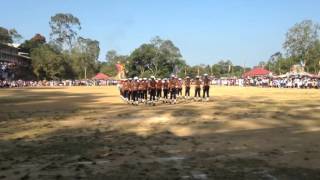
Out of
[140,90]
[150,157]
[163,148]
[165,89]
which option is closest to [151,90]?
[140,90]

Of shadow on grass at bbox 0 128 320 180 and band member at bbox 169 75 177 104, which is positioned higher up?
band member at bbox 169 75 177 104

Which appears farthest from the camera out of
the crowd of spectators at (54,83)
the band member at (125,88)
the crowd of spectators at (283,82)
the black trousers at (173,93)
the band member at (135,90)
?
the crowd of spectators at (54,83)

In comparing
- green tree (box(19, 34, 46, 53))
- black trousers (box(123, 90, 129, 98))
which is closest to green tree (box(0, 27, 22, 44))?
green tree (box(19, 34, 46, 53))

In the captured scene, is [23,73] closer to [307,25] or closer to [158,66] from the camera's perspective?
[158,66]

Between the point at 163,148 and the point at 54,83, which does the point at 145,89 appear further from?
the point at 54,83

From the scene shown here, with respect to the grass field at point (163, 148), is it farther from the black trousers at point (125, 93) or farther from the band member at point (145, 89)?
the black trousers at point (125, 93)

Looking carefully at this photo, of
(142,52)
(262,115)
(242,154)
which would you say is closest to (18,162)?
(242,154)

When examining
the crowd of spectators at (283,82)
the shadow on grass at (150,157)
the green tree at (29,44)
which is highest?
the green tree at (29,44)

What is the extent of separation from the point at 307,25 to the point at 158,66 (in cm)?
4391

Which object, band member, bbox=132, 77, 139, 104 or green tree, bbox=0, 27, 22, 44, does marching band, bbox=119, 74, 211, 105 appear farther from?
green tree, bbox=0, 27, 22, 44

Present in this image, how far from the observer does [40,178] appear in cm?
1027

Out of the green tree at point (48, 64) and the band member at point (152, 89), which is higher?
the green tree at point (48, 64)

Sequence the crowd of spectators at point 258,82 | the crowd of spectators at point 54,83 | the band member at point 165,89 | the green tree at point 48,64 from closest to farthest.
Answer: the band member at point 165,89 < the crowd of spectators at point 258,82 < the crowd of spectators at point 54,83 < the green tree at point 48,64

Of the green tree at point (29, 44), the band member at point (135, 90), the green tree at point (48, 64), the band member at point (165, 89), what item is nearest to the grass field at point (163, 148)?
the band member at point (135, 90)
